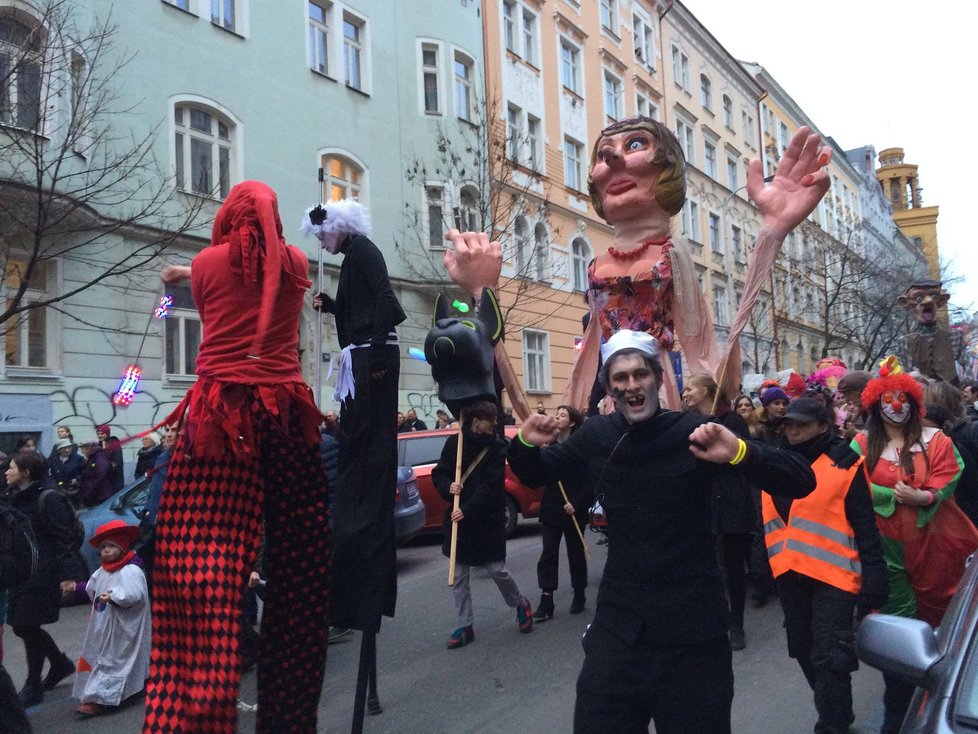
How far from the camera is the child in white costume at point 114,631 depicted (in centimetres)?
564

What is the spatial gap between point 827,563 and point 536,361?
18.9 m

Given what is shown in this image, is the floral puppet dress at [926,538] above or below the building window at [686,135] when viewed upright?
below

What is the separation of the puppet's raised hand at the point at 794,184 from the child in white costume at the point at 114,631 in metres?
4.50

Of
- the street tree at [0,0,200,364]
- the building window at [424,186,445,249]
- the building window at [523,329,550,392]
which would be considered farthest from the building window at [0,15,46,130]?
the building window at [523,329,550,392]

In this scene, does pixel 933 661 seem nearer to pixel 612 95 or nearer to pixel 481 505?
pixel 481 505

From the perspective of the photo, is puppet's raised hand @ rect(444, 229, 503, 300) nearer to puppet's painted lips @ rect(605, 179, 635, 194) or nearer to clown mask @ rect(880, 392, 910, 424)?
puppet's painted lips @ rect(605, 179, 635, 194)

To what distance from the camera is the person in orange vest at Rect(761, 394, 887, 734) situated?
3990 mm

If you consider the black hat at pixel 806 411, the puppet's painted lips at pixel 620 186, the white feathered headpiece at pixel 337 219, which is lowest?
the black hat at pixel 806 411

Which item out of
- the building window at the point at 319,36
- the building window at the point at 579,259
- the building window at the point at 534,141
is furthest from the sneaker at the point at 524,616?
the building window at the point at 579,259

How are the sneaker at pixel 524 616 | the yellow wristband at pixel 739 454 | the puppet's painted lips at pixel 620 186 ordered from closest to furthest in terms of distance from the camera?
the yellow wristband at pixel 739 454, the puppet's painted lips at pixel 620 186, the sneaker at pixel 524 616

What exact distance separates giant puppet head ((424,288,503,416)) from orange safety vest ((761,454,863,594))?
155 centimetres

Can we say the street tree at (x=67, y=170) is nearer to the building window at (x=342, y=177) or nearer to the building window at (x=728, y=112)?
the building window at (x=342, y=177)

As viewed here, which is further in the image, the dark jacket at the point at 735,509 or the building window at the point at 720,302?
the building window at the point at 720,302

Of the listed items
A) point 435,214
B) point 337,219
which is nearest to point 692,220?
point 435,214
